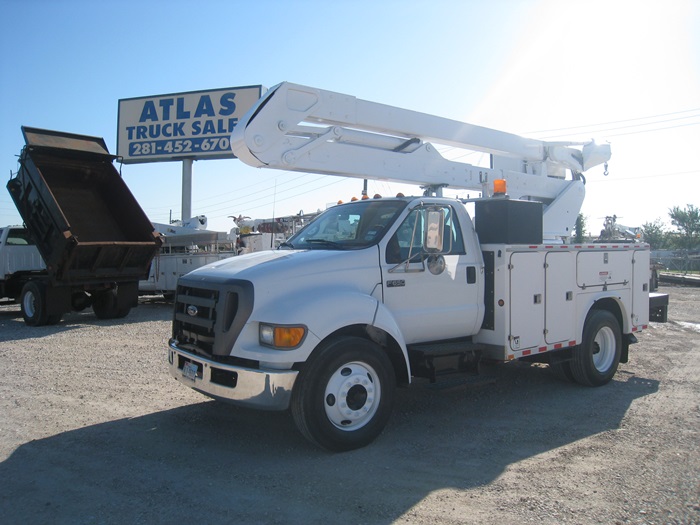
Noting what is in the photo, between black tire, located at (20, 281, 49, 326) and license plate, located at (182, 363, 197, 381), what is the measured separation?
865cm

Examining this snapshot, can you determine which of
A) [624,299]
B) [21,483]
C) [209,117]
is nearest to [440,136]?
[624,299]

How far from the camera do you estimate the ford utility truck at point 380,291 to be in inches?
186

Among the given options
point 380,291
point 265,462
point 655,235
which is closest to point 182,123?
point 380,291

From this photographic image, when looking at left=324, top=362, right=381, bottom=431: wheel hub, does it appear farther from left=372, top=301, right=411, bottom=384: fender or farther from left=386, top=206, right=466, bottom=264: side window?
left=386, top=206, right=466, bottom=264: side window

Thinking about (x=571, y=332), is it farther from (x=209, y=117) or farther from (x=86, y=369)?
(x=209, y=117)

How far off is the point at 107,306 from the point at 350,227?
32.1ft

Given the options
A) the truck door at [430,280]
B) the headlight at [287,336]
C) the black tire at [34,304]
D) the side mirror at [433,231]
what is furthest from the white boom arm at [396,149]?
the black tire at [34,304]

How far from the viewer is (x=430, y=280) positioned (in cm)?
571

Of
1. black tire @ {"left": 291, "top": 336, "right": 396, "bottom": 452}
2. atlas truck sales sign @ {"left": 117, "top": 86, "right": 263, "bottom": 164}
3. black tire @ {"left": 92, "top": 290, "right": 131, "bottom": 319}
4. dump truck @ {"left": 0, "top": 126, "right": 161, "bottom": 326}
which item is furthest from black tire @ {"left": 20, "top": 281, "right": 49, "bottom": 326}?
atlas truck sales sign @ {"left": 117, "top": 86, "right": 263, "bottom": 164}

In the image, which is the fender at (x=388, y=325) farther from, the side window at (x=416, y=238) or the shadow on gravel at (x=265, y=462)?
the shadow on gravel at (x=265, y=462)

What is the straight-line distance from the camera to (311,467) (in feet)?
15.2

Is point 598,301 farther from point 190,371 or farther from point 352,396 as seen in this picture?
point 190,371

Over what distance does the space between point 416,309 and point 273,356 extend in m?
1.66

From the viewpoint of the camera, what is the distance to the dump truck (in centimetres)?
1173
